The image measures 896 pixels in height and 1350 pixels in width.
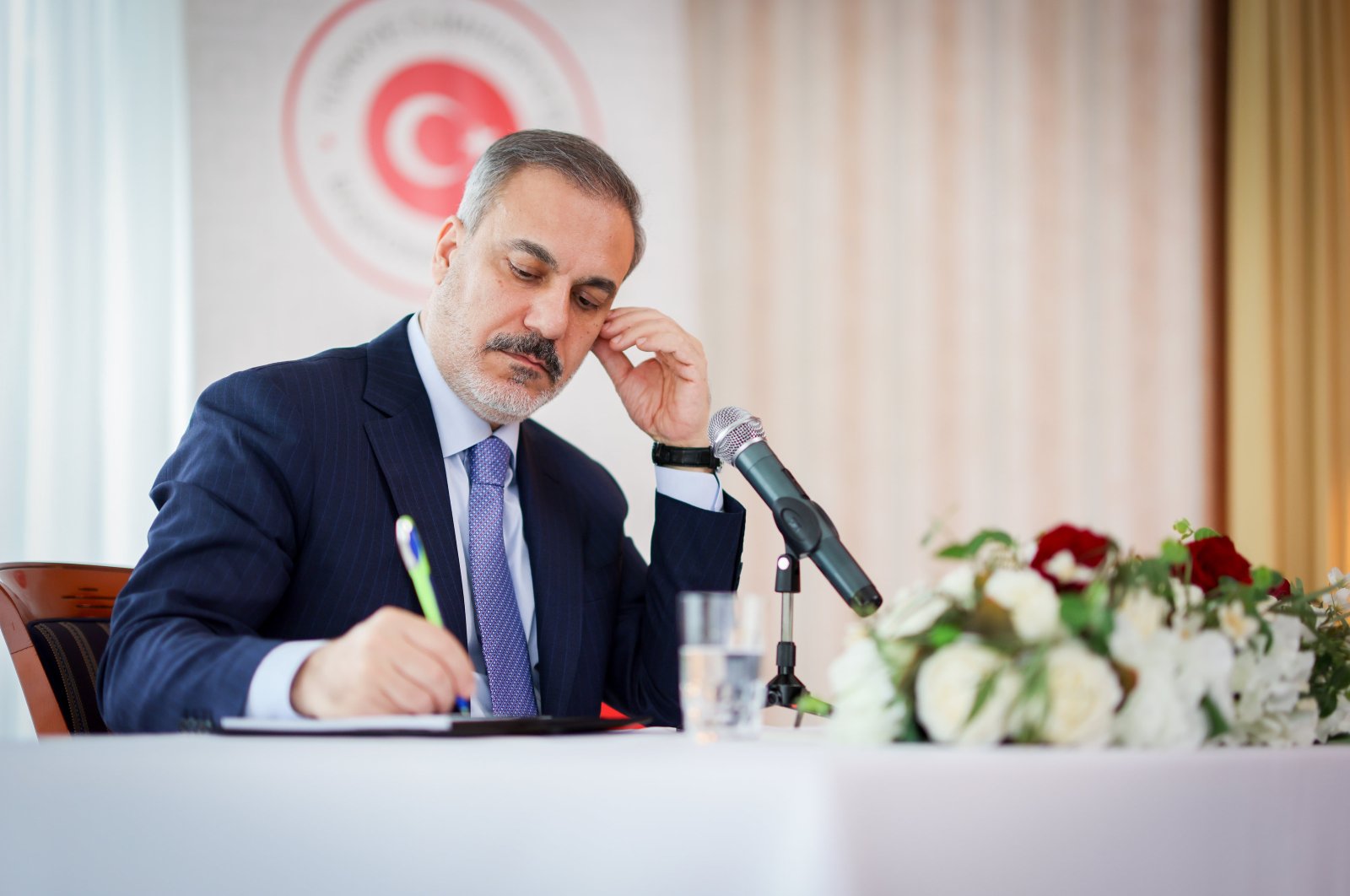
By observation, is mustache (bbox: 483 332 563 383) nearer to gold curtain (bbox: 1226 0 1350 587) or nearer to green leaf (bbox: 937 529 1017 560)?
green leaf (bbox: 937 529 1017 560)

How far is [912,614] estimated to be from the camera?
0.84 metres

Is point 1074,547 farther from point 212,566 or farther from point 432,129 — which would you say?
point 432,129

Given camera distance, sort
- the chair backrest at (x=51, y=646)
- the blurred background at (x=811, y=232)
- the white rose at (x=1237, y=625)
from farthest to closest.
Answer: the blurred background at (x=811, y=232) < the chair backrest at (x=51, y=646) < the white rose at (x=1237, y=625)

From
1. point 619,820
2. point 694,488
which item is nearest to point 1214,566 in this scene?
point 619,820

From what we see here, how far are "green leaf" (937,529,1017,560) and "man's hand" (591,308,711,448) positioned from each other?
0.90 m

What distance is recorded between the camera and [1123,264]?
3.75m

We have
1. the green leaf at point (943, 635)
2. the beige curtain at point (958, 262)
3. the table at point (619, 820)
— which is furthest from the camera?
the beige curtain at point (958, 262)

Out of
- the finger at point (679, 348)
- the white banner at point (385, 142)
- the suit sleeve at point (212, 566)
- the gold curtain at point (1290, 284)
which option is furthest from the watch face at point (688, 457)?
the gold curtain at point (1290, 284)

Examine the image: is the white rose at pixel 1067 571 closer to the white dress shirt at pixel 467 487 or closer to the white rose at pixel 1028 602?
the white rose at pixel 1028 602

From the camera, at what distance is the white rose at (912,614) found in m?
0.82

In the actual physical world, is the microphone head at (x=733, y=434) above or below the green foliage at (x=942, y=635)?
above

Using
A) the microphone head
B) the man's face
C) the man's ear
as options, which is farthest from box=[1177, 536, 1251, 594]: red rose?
the man's ear

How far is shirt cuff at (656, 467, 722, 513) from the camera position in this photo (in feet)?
5.65

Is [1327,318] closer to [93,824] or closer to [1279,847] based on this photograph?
[1279,847]
